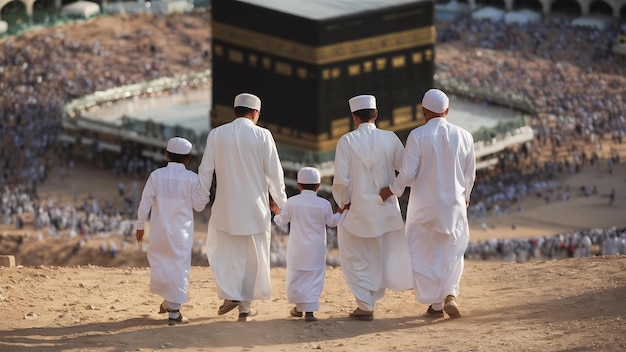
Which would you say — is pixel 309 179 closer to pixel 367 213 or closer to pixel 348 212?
pixel 348 212

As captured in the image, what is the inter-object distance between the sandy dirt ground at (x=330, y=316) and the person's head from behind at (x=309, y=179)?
121 cm

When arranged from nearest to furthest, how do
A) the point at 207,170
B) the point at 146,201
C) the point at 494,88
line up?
the point at 146,201
the point at 207,170
the point at 494,88

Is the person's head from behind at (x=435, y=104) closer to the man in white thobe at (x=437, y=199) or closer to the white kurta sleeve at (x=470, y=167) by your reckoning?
the man in white thobe at (x=437, y=199)

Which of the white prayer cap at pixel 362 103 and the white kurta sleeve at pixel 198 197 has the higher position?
the white prayer cap at pixel 362 103

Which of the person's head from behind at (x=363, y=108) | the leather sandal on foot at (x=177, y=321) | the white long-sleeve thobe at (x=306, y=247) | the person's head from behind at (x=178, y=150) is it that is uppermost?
the person's head from behind at (x=363, y=108)

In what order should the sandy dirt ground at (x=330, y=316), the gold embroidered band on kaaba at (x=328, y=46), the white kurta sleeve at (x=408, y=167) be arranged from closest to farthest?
the sandy dirt ground at (x=330, y=316) → the white kurta sleeve at (x=408, y=167) → the gold embroidered band on kaaba at (x=328, y=46)

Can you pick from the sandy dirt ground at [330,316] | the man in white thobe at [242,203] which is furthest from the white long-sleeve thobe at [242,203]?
the sandy dirt ground at [330,316]

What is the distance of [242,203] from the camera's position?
1475cm

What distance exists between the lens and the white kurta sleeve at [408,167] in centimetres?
1462

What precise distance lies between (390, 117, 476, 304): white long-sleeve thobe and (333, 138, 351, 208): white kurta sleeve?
42 cm

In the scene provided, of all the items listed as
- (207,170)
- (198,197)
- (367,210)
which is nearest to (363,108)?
(367,210)

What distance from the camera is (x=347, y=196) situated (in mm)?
14781

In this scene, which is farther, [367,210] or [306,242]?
[306,242]

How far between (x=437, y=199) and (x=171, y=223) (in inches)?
94.3
